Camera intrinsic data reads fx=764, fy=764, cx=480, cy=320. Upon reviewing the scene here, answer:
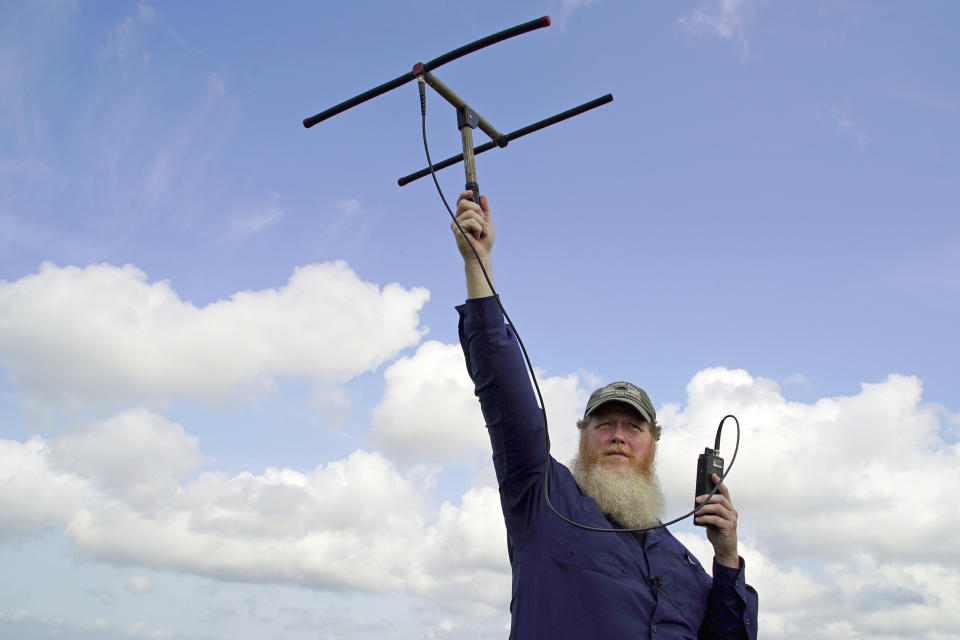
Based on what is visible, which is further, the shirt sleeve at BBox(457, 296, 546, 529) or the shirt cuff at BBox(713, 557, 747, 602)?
the shirt cuff at BBox(713, 557, 747, 602)

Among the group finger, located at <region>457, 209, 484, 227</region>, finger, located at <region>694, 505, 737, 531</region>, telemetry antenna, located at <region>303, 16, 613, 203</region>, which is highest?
telemetry antenna, located at <region>303, 16, 613, 203</region>

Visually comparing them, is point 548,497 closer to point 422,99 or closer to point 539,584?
point 539,584

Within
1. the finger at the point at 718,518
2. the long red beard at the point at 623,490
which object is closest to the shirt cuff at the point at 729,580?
the finger at the point at 718,518

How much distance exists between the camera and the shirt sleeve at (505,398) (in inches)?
178

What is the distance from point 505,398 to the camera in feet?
14.8

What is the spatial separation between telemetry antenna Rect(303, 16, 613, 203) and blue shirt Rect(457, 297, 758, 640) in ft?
3.40

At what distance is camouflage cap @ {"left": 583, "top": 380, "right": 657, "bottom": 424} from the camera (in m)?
5.60

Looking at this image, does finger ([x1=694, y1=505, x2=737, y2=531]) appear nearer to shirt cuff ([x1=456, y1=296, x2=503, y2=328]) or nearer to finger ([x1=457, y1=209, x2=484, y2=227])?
shirt cuff ([x1=456, y1=296, x2=503, y2=328])

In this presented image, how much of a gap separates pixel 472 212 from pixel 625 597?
7.90 feet

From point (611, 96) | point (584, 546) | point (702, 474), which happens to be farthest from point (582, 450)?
point (611, 96)

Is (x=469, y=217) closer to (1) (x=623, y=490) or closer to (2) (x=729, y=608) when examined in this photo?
(1) (x=623, y=490)

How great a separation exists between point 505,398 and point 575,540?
929mm

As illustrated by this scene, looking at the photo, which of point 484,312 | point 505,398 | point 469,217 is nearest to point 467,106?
point 469,217

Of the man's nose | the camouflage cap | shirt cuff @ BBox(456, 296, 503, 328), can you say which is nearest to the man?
shirt cuff @ BBox(456, 296, 503, 328)
